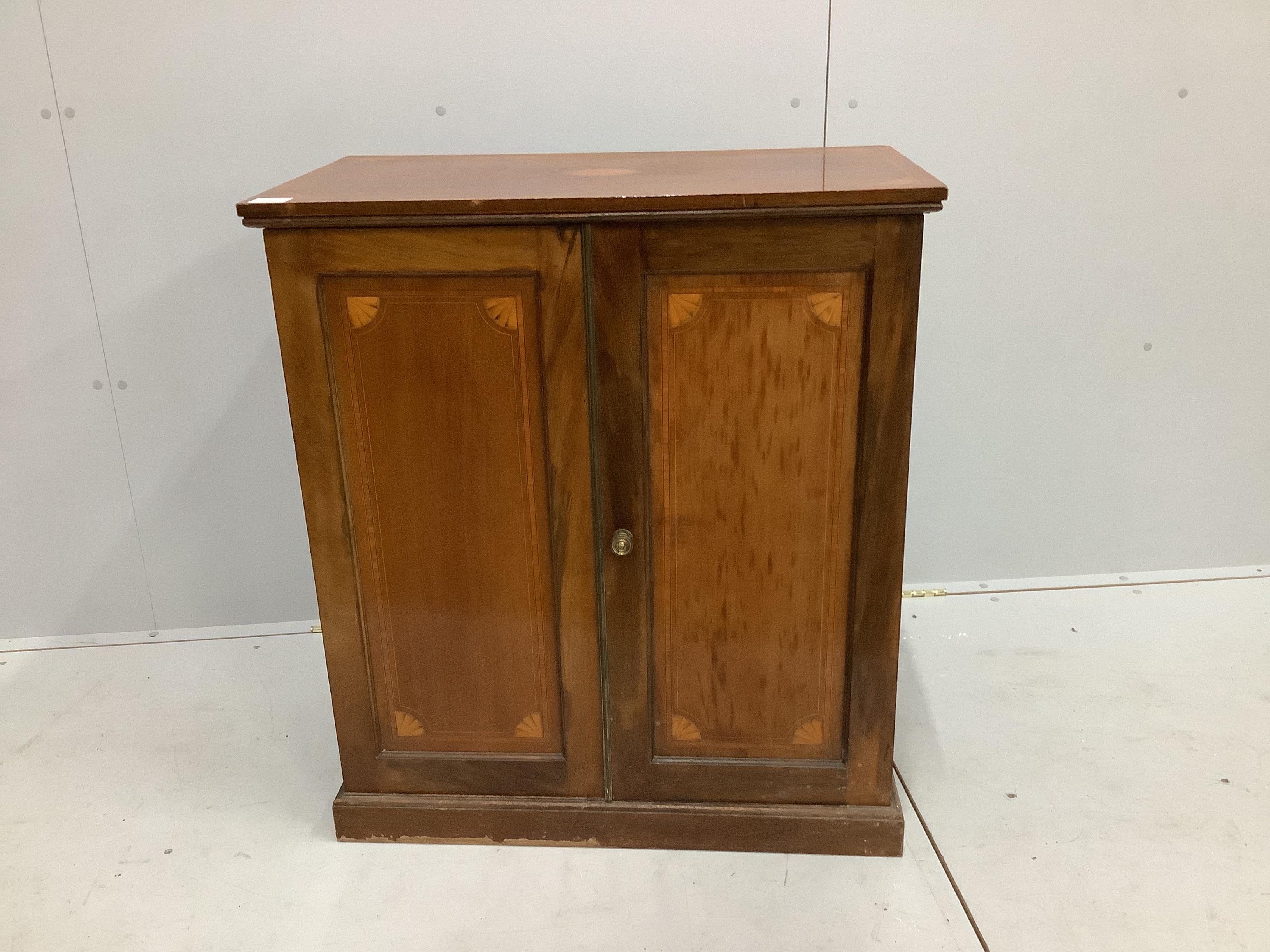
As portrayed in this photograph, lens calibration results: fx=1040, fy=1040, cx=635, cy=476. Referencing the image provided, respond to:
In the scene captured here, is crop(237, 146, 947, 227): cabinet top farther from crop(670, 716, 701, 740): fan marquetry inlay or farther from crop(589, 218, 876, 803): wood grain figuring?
crop(670, 716, 701, 740): fan marquetry inlay

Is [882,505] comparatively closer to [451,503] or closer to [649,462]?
[649,462]

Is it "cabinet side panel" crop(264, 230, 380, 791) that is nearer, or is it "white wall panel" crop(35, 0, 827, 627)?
"cabinet side panel" crop(264, 230, 380, 791)

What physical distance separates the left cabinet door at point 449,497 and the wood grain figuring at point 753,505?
0.13 metres

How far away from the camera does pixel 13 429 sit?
7.68 ft

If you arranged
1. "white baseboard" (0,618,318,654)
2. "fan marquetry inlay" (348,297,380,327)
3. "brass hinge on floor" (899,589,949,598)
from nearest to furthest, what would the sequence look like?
"fan marquetry inlay" (348,297,380,327) → "white baseboard" (0,618,318,654) → "brass hinge on floor" (899,589,949,598)

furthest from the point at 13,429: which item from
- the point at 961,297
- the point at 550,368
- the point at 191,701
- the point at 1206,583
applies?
the point at 1206,583

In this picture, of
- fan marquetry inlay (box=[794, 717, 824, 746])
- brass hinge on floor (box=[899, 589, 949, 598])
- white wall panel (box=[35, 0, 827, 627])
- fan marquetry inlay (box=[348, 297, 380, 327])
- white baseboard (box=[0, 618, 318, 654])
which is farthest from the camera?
brass hinge on floor (box=[899, 589, 949, 598])

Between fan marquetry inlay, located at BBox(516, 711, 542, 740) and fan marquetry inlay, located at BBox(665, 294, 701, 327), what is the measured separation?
0.72 meters

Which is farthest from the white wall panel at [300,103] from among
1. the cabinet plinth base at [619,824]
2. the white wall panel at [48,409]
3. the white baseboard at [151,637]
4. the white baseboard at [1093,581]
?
the white baseboard at [1093,581]

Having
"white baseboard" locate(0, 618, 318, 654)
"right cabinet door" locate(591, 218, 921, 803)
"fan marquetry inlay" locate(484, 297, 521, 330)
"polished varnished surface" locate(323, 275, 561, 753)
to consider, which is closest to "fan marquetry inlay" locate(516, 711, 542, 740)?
"polished varnished surface" locate(323, 275, 561, 753)

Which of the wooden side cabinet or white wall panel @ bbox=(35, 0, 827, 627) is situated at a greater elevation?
white wall panel @ bbox=(35, 0, 827, 627)

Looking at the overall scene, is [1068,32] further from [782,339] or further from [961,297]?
[782,339]

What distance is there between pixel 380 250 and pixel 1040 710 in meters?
1.58

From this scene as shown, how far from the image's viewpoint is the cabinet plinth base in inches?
70.2
